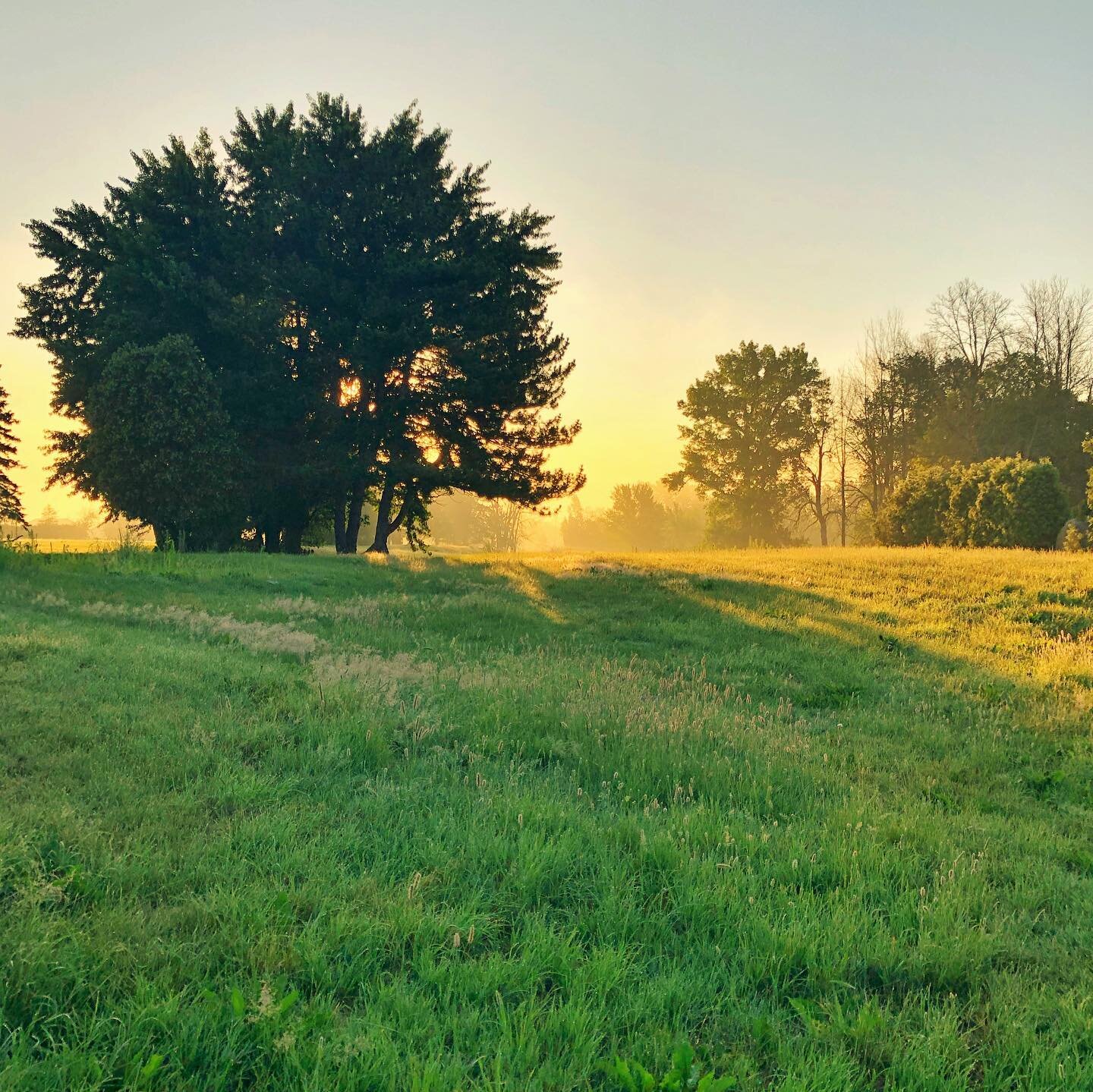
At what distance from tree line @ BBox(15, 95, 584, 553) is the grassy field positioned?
19.0m

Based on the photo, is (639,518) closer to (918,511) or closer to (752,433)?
(752,433)

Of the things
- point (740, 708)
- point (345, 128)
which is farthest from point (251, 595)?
point (345, 128)

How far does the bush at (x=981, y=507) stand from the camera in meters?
22.8

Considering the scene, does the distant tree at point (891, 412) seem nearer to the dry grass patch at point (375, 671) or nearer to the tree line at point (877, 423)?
the tree line at point (877, 423)

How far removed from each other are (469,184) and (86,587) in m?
24.4

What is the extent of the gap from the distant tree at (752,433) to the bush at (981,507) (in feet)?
82.6

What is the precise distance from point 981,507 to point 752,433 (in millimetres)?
31973

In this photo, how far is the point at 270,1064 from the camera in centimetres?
237

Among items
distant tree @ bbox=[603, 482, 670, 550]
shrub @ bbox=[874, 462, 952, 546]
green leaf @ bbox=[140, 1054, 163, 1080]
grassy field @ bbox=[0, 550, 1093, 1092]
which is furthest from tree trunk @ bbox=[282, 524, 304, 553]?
distant tree @ bbox=[603, 482, 670, 550]

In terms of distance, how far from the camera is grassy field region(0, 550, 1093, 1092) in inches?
98.5

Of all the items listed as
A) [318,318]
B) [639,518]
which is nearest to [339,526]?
[318,318]

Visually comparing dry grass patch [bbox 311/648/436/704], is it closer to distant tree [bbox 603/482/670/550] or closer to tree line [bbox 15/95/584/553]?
tree line [bbox 15/95/584/553]

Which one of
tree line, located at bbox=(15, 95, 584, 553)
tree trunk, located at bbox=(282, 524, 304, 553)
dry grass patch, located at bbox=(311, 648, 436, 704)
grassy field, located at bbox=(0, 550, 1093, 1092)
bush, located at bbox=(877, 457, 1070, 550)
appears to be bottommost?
grassy field, located at bbox=(0, 550, 1093, 1092)

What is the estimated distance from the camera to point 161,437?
2253cm
